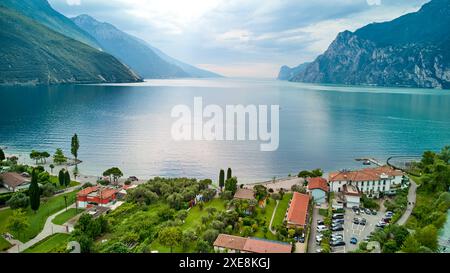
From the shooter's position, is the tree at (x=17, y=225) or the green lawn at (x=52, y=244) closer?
the green lawn at (x=52, y=244)

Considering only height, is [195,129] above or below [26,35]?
below

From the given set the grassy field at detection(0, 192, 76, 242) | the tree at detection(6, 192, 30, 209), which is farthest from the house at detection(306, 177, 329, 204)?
the tree at detection(6, 192, 30, 209)

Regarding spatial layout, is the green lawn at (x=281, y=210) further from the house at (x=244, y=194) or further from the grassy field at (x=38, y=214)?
the grassy field at (x=38, y=214)

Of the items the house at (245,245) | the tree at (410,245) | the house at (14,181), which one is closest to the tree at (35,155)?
the house at (14,181)
